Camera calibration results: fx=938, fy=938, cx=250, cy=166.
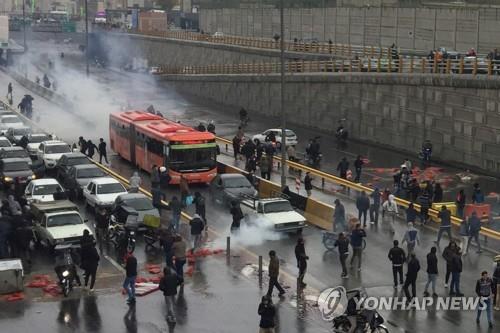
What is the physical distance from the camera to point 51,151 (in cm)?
4150

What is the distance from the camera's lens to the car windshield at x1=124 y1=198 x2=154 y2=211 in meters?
29.5

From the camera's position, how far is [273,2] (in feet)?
287

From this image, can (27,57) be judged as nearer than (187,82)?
No

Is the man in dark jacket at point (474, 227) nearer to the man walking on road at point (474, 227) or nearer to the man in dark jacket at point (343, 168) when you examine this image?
the man walking on road at point (474, 227)

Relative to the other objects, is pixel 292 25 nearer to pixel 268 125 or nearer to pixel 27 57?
pixel 268 125

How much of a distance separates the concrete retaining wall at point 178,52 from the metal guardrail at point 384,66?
5.70 feet

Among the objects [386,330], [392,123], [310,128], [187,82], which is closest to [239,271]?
[386,330]

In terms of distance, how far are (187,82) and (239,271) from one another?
51394 mm

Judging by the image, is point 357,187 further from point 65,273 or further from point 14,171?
point 65,273

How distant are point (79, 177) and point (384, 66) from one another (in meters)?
20.3

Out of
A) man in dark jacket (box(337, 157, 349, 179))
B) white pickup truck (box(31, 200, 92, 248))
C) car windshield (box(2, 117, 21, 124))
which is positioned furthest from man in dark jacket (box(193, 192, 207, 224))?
car windshield (box(2, 117, 21, 124))

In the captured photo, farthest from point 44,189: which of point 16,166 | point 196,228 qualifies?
point 196,228

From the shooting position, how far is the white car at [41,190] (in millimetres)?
32625

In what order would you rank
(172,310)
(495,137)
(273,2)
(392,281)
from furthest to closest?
(273,2) < (495,137) < (392,281) < (172,310)
